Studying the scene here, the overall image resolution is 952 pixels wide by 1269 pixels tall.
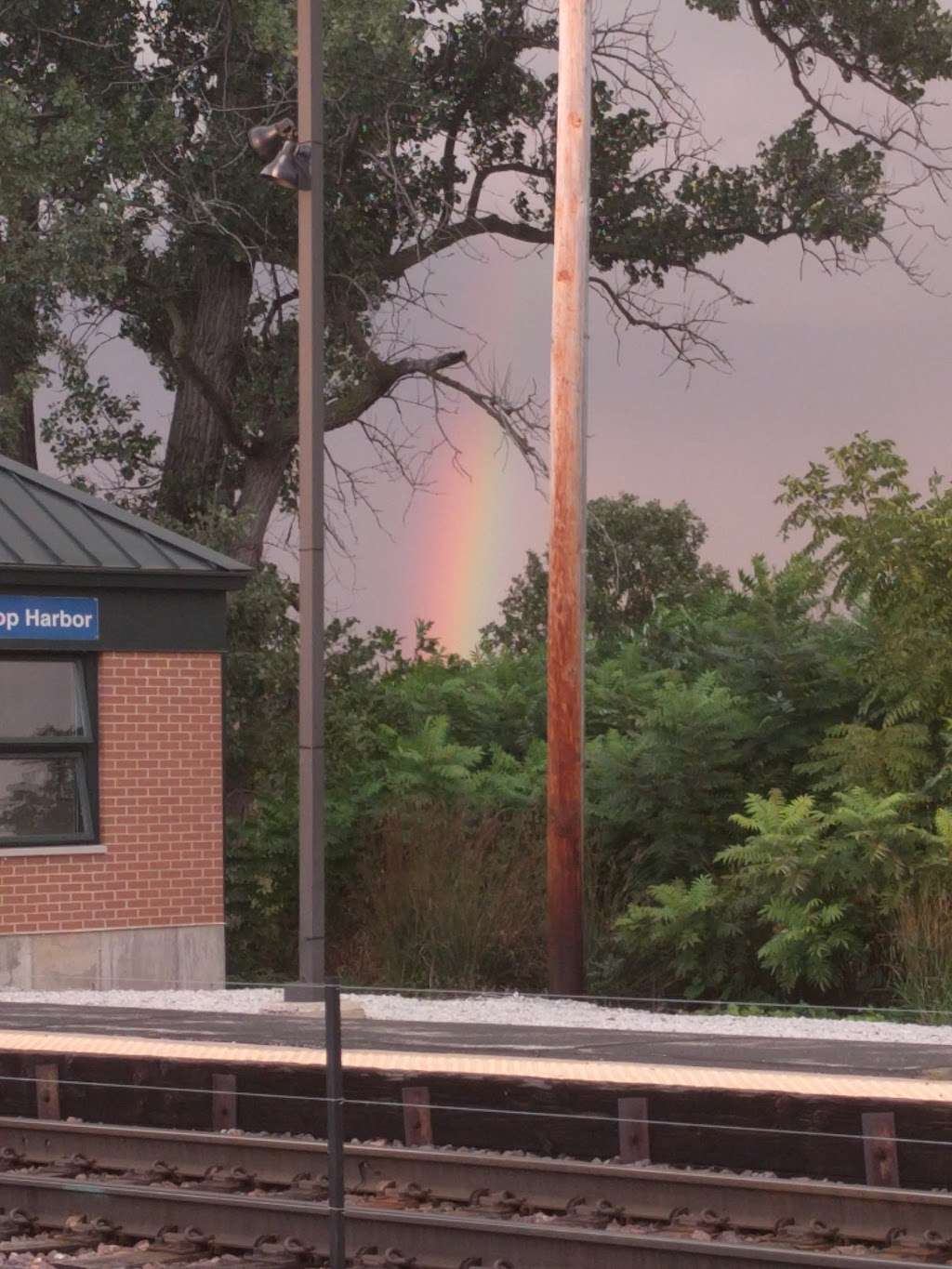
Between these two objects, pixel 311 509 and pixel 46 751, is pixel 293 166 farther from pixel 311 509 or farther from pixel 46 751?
pixel 46 751

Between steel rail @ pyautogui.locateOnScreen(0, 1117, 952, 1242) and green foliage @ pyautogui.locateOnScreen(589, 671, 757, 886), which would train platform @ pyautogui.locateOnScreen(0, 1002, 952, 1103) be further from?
green foliage @ pyautogui.locateOnScreen(589, 671, 757, 886)

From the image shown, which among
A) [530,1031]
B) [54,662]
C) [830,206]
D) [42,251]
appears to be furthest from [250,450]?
[530,1031]

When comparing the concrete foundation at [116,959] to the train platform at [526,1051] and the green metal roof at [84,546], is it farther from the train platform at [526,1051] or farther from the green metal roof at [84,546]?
the train platform at [526,1051]

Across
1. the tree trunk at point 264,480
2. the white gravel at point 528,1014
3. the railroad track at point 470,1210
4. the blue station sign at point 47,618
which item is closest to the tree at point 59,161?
the tree trunk at point 264,480

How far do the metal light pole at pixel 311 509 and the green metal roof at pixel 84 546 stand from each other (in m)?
3.76

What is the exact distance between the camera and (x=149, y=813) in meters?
17.7

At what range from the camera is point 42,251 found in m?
24.7

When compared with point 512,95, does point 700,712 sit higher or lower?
lower

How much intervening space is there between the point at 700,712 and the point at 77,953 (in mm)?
6105

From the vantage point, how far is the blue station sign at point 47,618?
17.0m

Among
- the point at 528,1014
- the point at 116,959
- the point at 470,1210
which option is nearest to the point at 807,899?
the point at 528,1014

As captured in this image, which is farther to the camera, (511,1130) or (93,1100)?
(93,1100)

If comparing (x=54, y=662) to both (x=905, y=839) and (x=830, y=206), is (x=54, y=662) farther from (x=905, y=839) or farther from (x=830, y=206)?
(x=830, y=206)

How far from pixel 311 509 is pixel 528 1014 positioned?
3.85m
